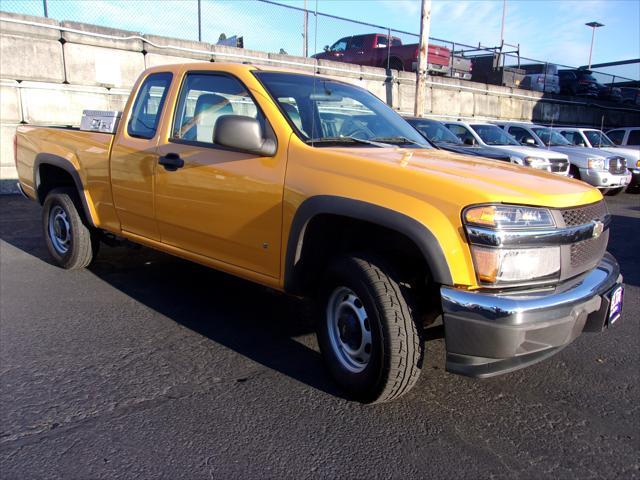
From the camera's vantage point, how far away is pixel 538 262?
2662 millimetres

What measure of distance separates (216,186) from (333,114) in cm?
99

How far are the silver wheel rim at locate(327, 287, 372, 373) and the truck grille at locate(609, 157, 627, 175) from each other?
1102 cm

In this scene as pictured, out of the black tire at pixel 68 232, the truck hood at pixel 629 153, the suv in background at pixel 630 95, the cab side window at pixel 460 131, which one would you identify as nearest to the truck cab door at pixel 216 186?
the black tire at pixel 68 232

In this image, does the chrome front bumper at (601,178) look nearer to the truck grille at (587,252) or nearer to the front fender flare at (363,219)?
the truck grille at (587,252)

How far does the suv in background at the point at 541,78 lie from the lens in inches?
1003

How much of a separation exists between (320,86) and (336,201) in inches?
56.4

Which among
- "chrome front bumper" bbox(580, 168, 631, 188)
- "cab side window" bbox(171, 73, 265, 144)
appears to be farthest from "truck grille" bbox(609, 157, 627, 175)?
"cab side window" bbox(171, 73, 265, 144)

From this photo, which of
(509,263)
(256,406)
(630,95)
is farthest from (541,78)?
(256,406)

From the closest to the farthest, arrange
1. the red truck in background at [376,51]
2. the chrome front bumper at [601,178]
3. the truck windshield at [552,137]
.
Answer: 1. the chrome front bumper at [601,178]
2. the truck windshield at [552,137]
3. the red truck in background at [376,51]

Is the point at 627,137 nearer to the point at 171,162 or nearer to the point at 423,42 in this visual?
the point at 423,42

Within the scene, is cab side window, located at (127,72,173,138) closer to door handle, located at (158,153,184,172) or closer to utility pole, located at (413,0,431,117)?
door handle, located at (158,153,184,172)

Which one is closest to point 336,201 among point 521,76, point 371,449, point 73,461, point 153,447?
point 371,449

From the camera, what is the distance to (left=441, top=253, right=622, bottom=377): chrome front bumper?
2.52m

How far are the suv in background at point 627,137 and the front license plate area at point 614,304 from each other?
45.3 ft
